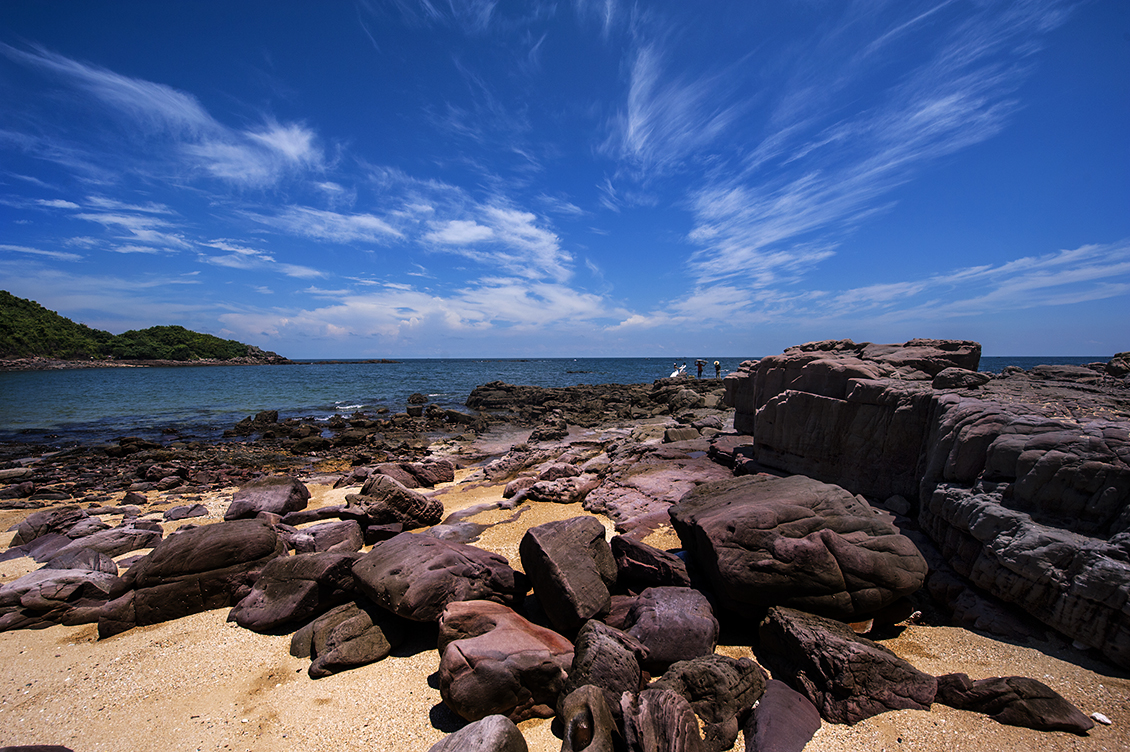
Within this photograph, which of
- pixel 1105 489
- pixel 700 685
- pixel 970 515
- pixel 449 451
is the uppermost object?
pixel 1105 489

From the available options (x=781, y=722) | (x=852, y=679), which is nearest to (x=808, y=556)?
(x=852, y=679)

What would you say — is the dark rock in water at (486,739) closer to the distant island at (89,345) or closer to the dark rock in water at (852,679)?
the dark rock in water at (852,679)

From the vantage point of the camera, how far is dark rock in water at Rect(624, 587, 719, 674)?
445 centimetres

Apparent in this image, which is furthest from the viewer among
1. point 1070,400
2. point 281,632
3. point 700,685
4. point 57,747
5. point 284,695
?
point 1070,400

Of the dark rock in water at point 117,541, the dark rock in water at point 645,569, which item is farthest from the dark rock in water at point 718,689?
the dark rock in water at point 117,541

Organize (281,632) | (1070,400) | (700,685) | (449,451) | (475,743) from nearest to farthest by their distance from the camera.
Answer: (475,743), (700,685), (281,632), (1070,400), (449,451)

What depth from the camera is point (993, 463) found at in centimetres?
536

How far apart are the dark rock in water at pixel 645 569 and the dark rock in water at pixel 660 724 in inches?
77.0

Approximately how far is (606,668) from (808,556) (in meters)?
2.68

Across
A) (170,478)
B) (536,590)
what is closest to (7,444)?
(170,478)

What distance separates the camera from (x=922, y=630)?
508 cm

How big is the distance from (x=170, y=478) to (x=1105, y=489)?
68.8ft

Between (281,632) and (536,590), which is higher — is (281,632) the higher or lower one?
the lower one

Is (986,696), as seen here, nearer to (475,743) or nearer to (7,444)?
(475,743)
